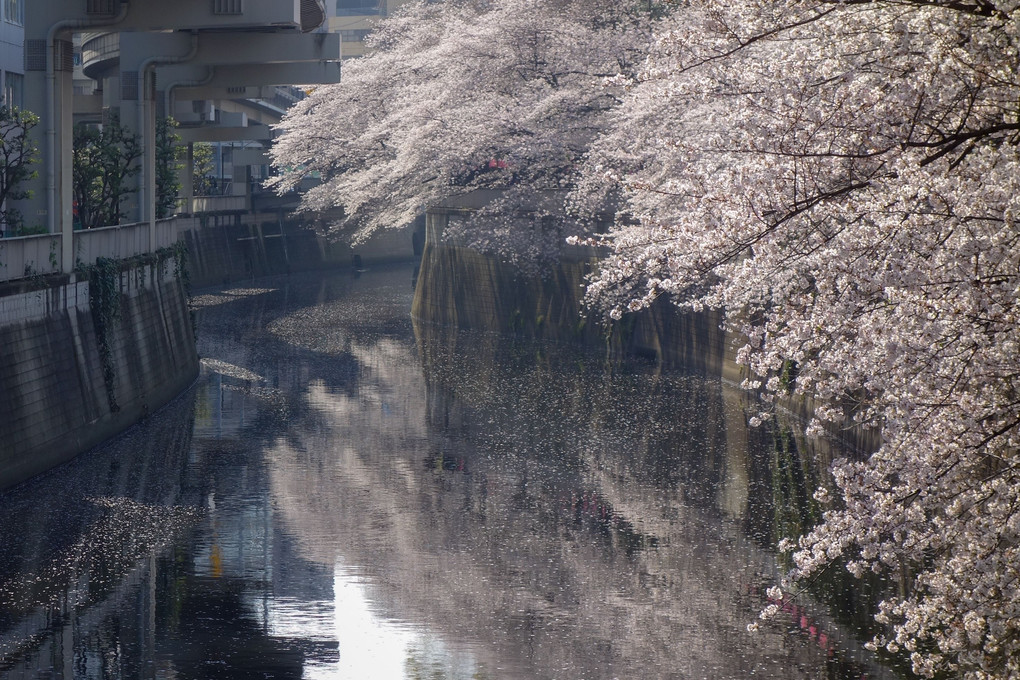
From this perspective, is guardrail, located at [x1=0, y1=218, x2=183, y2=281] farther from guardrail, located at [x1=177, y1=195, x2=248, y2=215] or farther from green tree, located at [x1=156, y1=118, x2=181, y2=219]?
guardrail, located at [x1=177, y1=195, x2=248, y2=215]

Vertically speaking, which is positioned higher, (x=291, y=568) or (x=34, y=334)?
(x=34, y=334)

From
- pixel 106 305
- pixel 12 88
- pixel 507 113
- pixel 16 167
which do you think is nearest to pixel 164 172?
pixel 12 88

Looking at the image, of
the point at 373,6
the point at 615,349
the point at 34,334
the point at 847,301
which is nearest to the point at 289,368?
the point at 615,349

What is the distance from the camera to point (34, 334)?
1992 centimetres

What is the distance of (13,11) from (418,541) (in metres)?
24.0

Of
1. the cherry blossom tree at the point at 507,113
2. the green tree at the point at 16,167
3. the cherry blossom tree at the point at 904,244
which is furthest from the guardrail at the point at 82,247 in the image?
the cherry blossom tree at the point at 904,244

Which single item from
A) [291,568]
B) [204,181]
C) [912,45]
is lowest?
[291,568]

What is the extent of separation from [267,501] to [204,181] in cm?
5333

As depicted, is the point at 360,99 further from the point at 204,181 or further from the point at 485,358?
the point at 204,181

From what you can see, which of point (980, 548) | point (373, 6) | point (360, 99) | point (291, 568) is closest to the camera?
point (980, 548)

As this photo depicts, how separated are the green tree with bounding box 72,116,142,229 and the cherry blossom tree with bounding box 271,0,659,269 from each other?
992 cm

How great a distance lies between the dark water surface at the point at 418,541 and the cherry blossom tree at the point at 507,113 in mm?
8345

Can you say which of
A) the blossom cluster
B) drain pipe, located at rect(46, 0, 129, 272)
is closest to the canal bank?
drain pipe, located at rect(46, 0, 129, 272)

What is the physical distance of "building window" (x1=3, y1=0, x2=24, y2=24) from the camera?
1329 inches
